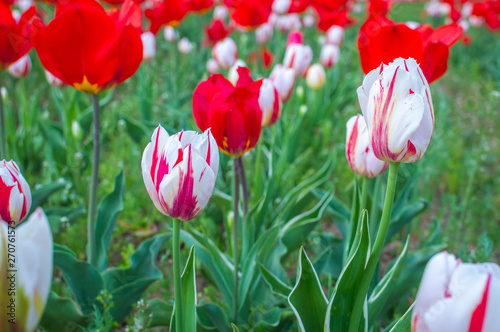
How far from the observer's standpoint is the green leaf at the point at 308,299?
91cm

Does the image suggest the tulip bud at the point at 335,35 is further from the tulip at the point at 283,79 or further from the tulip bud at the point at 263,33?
the tulip at the point at 283,79

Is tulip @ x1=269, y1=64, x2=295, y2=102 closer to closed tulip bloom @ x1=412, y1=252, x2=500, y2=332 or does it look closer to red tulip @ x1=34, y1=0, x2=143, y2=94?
red tulip @ x1=34, y1=0, x2=143, y2=94

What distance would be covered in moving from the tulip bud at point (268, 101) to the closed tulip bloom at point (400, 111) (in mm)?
638

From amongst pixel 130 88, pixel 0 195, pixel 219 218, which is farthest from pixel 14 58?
pixel 130 88

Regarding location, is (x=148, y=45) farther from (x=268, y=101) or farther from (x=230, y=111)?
(x=230, y=111)

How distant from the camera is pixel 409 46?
3.23ft

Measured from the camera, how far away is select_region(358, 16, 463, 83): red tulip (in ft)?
3.21

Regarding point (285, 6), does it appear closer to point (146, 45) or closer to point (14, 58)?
point (146, 45)

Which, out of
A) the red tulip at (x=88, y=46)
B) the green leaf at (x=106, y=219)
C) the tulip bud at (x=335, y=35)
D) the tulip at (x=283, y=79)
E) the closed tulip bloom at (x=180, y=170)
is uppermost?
the red tulip at (x=88, y=46)

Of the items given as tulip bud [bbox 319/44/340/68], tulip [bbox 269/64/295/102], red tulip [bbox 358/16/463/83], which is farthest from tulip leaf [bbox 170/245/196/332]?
tulip bud [bbox 319/44/340/68]

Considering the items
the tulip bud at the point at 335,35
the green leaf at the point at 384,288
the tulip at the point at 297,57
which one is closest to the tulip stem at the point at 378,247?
the green leaf at the point at 384,288

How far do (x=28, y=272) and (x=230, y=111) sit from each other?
63 centimetres

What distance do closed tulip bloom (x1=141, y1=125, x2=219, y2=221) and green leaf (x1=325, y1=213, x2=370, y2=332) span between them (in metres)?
0.29

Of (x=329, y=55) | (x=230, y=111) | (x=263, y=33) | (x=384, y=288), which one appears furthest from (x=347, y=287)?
(x=263, y=33)
